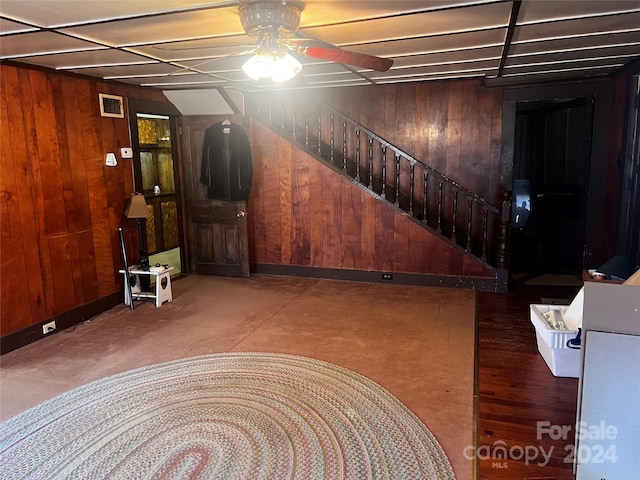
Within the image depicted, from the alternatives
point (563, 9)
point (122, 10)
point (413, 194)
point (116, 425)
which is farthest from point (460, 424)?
point (413, 194)

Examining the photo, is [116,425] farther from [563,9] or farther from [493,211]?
[493,211]

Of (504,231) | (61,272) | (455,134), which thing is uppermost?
(455,134)

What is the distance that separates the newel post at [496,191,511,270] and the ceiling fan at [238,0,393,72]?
3047 mm

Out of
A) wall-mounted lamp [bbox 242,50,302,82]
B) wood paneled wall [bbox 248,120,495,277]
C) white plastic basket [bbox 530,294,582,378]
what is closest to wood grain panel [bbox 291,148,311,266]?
wood paneled wall [bbox 248,120,495,277]

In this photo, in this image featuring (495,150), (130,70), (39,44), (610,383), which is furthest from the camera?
(495,150)

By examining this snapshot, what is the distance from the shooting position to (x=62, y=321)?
420 cm

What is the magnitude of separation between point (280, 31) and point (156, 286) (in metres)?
3.29

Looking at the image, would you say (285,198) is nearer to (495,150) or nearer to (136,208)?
(136,208)

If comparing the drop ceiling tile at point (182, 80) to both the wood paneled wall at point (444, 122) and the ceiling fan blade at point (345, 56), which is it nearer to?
the wood paneled wall at point (444, 122)

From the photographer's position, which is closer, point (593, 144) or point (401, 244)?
point (593, 144)

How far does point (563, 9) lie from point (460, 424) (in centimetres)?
245

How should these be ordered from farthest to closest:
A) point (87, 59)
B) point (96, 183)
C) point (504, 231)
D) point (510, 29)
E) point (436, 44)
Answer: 1. point (504, 231)
2. point (96, 183)
3. point (87, 59)
4. point (436, 44)
5. point (510, 29)

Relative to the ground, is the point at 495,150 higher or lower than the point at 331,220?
higher

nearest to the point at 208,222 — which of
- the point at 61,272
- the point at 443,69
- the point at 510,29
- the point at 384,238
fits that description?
the point at 61,272
